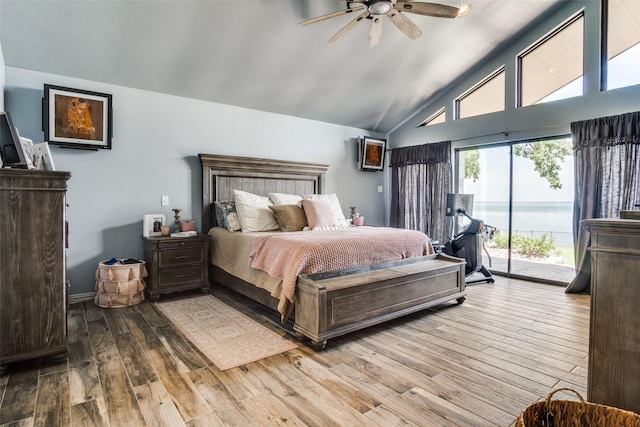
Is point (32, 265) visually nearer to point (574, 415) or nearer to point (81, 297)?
point (81, 297)

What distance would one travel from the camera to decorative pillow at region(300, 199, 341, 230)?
3.98m

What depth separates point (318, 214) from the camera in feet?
13.2

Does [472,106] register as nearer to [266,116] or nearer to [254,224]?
[266,116]

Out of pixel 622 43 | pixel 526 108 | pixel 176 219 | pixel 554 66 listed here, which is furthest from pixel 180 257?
pixel 622 43

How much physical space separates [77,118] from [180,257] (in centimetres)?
175

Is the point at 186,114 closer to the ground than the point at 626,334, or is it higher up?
higher up

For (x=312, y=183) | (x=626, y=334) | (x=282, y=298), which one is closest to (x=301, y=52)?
(x=312, y=183)

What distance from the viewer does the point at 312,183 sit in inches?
211

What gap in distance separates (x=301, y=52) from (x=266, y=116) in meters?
1.18

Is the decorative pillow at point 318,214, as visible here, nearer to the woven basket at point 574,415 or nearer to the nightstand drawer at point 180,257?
the nightstand drawer at point 180,257

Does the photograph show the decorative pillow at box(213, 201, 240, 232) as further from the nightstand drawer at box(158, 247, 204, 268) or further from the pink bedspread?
the pink bedspread

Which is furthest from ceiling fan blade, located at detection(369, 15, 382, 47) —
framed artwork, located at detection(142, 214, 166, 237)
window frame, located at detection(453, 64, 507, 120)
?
framed artwork, located at detection(142, 214, 166, 237)

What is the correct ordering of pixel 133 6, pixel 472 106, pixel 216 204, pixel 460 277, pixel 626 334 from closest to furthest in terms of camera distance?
pixel 626 334 < pixel 133 6 < pixel 460 277 < pixel 216 204 < pixel 472 106

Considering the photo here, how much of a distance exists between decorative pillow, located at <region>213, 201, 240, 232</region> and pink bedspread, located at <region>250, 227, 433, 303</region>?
873 mm
